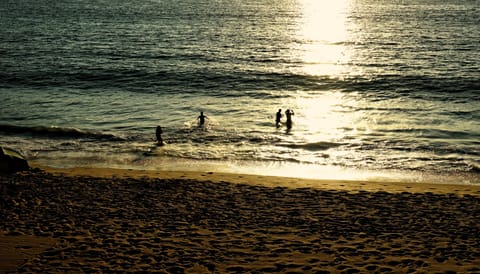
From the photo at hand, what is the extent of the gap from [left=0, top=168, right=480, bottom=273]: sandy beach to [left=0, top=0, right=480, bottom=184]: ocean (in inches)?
174

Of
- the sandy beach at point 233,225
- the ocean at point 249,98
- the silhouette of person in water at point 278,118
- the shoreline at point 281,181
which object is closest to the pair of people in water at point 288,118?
the silhouette of person in water at point 278,118

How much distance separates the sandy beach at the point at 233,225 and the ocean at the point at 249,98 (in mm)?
4414

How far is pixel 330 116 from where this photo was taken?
38.6 meters

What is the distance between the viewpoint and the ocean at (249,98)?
28.8 meters

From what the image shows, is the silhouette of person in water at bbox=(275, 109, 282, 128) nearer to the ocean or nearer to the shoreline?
the ocean

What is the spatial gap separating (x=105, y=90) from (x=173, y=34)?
3806cm

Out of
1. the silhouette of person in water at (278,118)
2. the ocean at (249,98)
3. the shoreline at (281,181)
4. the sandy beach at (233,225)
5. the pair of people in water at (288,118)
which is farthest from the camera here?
the silhouette of person in water at (278,118)

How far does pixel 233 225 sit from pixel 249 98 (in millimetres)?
28666

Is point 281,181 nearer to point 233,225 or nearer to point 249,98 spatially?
point 233,225

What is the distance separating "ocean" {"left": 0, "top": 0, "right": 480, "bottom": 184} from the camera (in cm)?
2884

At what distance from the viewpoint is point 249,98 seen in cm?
4581

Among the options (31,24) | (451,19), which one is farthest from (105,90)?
(451,19)

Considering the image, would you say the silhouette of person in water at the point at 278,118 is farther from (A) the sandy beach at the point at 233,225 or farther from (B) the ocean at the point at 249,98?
(A) the sandy beach at the point at 233,225

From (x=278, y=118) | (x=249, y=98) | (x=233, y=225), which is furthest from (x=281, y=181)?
(x=249, y=98)
